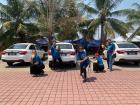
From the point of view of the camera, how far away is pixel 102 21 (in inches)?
1277

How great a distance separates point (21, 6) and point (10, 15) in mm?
1451

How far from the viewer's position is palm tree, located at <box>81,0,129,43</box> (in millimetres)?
31625

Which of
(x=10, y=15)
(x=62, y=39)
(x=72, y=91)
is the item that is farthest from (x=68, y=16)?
(x=72, y=91)

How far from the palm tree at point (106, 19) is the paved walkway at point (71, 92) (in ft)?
64.1

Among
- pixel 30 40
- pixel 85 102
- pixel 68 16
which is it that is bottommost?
pixel 85 102

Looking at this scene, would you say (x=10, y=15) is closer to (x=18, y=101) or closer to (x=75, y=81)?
(x=75, y=81)

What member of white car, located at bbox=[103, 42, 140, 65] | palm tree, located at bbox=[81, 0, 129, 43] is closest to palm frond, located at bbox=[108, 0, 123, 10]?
palm tree, located at bbox=[81, 0, 129, 43]

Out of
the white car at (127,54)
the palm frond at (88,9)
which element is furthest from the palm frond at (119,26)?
the white car at (127,54)

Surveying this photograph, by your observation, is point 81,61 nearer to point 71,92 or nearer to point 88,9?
point 71,92

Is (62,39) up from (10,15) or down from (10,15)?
down

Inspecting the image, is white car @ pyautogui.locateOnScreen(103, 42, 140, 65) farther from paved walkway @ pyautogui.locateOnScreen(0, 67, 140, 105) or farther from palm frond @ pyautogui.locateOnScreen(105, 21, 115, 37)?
palm frond @ pyautogui.locateOnScreen(105, 21, 115, 37)

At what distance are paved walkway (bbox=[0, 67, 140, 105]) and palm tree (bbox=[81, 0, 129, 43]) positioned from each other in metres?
19.5

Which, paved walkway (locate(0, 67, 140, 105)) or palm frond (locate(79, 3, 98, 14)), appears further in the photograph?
palm frond (locate(79, 3, 98, 14))

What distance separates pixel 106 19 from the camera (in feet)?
106
